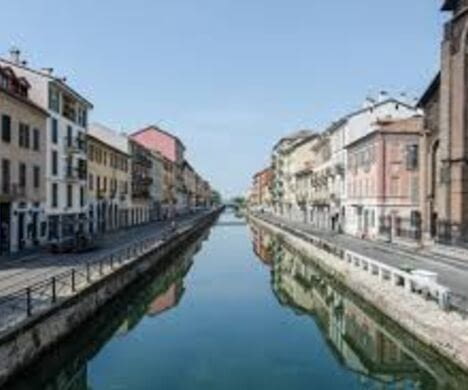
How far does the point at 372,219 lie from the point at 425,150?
12.7 metres

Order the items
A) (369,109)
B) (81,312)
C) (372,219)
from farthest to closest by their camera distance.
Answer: (369,109)
(372,219)
(81,312)

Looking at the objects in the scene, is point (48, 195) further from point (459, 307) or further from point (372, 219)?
point (459, 307)

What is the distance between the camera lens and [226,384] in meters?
21.3

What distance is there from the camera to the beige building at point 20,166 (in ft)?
140

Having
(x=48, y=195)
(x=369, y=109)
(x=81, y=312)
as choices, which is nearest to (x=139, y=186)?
(x=369, y=109)

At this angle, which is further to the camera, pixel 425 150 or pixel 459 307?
pixel 425 150

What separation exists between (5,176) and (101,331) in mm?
17211

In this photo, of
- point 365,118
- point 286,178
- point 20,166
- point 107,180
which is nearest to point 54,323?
point 20,166

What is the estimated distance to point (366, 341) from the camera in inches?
1073

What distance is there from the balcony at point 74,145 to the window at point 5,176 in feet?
43.0

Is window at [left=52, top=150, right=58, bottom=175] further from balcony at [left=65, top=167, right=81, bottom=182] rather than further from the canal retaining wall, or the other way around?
the canal retaining wall

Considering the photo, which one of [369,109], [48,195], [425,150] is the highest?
[369,109]

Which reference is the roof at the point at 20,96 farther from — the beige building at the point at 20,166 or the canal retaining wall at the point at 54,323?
the canal retaining wall at the point at 54,323

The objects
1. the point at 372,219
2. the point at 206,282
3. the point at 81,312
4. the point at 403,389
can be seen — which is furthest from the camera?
the point at 372,219
